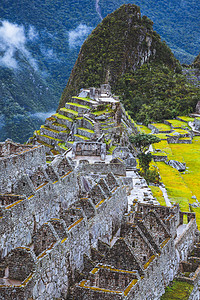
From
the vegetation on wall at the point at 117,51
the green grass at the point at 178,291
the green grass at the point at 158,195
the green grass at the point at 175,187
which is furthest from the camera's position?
the vegetation on wall at the point at 117,51

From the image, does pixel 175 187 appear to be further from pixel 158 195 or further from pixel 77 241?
pixel 77 241

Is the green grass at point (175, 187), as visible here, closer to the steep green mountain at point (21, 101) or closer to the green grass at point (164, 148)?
the green grass at point (164, 148)

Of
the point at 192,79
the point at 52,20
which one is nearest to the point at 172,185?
the point at 52,20

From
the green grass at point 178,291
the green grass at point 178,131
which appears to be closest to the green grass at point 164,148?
the green grass at point 178,131

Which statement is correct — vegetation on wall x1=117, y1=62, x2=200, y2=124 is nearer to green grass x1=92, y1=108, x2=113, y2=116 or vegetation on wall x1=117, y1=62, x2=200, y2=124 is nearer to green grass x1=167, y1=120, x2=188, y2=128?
green grass x1=167, y1=120, x2=188, y2=128

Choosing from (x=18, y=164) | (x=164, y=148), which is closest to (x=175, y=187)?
(x=164, y=148)

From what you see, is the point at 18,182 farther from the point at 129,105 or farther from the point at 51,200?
the point at 129,105
